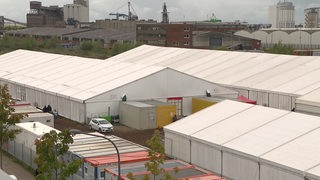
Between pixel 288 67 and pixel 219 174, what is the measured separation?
21.5 meters

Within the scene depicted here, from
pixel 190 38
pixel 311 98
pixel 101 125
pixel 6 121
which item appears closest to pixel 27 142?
pixel 6 121

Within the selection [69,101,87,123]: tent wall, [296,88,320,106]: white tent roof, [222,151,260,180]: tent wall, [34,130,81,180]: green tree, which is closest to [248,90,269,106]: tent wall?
[296,88,320,106]: white tent roof

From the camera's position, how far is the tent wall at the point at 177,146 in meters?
22.9

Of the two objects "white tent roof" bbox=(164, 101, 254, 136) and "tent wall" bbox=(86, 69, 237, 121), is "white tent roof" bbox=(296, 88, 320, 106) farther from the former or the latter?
"white tent roof" bbox=(164, 101, 254, 136)

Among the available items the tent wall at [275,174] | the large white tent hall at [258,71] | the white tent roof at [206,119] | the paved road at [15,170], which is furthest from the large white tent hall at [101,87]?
the tent wall at [275,174]

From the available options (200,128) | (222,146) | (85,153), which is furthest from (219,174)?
(85,153)

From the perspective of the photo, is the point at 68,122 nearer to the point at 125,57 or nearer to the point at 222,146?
the point at 222,146

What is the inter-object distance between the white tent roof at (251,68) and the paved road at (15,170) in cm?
1824

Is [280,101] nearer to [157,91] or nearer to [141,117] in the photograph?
[157,91]

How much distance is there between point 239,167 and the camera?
19750mm

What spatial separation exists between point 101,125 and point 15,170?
8058 mm

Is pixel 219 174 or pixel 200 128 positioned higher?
pixel 200 128

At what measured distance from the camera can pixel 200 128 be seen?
2322cm

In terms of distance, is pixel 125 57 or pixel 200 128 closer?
pixel 200 128
